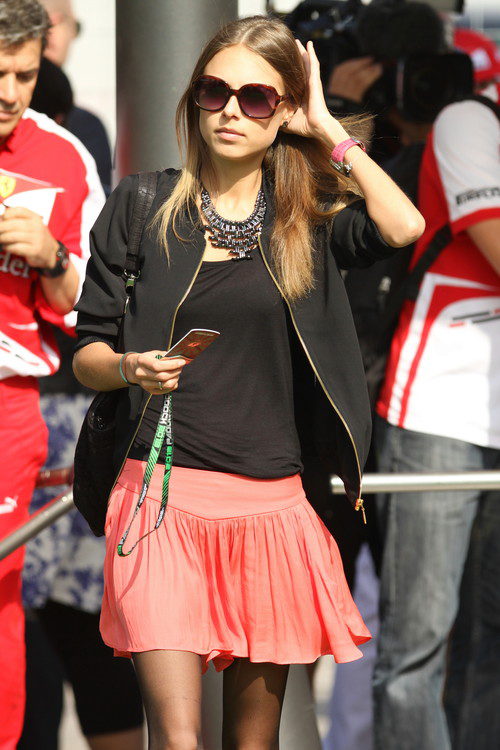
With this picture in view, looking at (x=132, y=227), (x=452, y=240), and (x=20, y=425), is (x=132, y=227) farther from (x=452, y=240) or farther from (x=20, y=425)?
(x=452, y=240)

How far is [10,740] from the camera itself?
3.44 metres

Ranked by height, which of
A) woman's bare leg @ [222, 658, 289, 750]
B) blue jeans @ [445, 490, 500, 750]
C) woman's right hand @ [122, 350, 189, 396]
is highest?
woman's right hand @ [122, 350, 189, 396]

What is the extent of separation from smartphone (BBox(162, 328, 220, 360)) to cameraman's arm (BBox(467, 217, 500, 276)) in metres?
1.41

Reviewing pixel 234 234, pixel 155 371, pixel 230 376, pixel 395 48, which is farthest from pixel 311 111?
pixel 395 48

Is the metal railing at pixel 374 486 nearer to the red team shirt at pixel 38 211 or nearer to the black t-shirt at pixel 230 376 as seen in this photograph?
the red team shirt at pixel 38 211

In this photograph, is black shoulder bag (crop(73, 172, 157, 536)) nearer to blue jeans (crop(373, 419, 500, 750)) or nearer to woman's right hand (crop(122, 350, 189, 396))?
woman's right hand (crop(122, 350, 189, 396))

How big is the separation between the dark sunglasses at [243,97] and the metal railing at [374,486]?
Result: 969 millimetres

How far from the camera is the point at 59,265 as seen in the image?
333cm

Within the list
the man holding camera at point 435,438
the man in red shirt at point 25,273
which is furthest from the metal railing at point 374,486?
the man holding camera at point 435,438

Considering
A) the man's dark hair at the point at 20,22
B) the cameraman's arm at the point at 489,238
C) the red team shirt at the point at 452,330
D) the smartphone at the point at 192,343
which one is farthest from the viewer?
the red team shirt at the point at 452,330

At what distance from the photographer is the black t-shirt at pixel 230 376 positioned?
2707 mm

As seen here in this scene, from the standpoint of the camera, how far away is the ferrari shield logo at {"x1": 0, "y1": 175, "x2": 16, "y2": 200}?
3.39m

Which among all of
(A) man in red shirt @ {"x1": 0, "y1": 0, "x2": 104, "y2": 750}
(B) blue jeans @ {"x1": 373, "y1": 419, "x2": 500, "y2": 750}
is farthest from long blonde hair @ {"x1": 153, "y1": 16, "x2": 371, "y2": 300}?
(B) blue jeans @ {"x1": 373, "y1": 419, "x2": 500, "y2": 750}

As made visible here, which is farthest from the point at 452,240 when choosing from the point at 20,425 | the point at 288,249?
the point at 20,425
